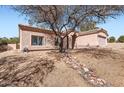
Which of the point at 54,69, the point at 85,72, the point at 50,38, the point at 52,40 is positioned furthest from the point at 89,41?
the point at 54,69

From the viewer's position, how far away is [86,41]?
9352mm

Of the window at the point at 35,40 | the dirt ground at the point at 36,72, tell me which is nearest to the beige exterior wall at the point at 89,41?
the dirt ground at the point at 36,72

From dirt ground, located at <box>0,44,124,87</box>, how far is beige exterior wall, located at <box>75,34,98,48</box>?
55cm

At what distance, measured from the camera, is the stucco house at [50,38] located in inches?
346

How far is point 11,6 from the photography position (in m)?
6.90

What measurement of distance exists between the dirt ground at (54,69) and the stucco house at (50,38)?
677 mm

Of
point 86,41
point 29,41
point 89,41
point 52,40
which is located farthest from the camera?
point 29,41

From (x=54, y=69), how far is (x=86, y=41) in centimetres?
291

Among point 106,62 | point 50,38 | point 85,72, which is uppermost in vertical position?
point 50,38

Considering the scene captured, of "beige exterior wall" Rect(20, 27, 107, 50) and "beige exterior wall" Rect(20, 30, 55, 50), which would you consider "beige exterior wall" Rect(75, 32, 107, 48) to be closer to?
"beige exterior wall" Rect(20, 27, 107, 50)

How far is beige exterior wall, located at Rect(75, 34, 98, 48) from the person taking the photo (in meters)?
8.89

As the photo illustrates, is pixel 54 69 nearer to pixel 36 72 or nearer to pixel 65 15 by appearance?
pixel 36 72

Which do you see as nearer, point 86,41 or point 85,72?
point 85,72

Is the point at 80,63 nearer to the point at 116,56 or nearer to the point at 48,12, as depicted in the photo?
the point at 116,56
